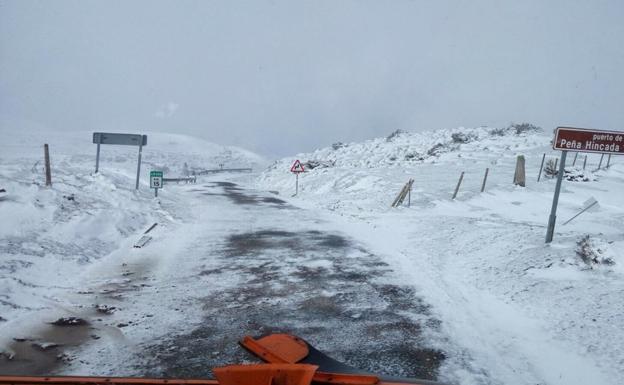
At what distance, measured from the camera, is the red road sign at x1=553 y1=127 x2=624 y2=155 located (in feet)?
24.3

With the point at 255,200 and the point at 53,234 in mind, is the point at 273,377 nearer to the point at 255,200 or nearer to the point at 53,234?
the point at 53,234

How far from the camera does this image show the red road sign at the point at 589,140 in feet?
24.3

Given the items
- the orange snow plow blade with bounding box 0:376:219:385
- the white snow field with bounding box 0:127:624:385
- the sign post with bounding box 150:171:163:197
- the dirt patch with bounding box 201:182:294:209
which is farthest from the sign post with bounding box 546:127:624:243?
the sign post with bounding box 150:171:163:197

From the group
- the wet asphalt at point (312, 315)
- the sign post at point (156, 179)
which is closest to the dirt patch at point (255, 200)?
the sign post at point (156, 179)

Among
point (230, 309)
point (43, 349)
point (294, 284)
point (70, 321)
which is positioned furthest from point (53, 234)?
point (294, 284)

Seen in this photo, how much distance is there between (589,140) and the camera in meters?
7.51

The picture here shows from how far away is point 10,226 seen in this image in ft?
22.9

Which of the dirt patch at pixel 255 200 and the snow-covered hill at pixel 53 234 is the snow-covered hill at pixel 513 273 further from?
the snow-covered hill at pixel 53 234

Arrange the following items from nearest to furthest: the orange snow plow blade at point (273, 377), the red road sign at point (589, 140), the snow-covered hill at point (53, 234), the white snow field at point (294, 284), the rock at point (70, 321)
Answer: the orange snow plow blade at point (273, 377)
the white snow field at point (294, 284)
the rock at point (70, 321)
the snow-covered hill at point (53, 234)
the red road sign at point (589, 140)

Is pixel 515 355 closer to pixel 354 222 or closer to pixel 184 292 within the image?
pixel 184 292

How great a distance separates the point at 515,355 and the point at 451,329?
28.3 inches

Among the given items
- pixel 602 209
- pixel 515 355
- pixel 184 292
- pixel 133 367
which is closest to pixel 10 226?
pixel 184 292

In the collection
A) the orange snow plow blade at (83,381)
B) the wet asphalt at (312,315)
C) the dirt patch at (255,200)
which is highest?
the orange snow plow blade at (83,381)

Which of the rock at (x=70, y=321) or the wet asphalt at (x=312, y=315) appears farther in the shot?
the rock at (x=70, y=321)
